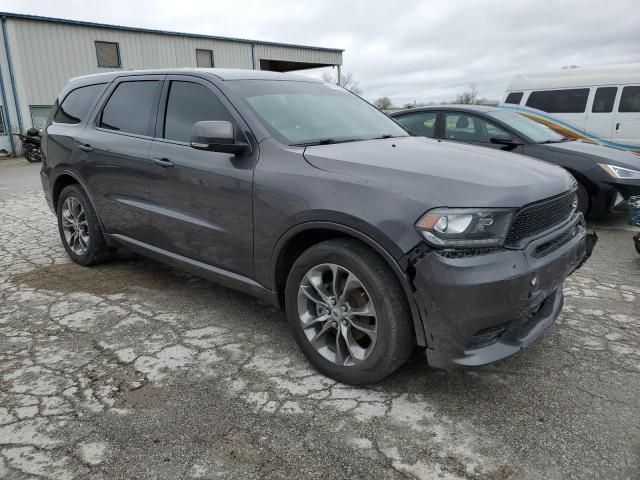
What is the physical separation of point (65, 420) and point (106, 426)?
23 centimetres

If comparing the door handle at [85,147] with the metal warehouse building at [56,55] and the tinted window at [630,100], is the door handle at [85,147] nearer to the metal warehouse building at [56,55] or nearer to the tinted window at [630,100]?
the tinted window at [630,100]

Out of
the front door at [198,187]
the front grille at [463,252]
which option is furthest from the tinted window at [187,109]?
the front grille at [463,252]

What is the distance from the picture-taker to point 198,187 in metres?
3.28

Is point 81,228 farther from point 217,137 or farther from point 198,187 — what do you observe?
point 217,137

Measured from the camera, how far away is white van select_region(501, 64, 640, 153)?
9.57 m

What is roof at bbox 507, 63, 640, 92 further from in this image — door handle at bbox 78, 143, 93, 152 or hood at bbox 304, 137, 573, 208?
door handle at bbox 78, 143, 93, 152

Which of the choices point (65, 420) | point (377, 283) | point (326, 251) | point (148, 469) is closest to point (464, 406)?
point (377, 283)

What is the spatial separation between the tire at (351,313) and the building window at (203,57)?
70.5ft

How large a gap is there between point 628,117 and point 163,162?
380 inches

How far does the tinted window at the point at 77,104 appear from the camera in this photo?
4.53m

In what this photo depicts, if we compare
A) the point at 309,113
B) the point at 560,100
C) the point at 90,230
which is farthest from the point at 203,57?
the point at 309,113

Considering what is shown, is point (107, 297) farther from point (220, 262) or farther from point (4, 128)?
point (4, 128)

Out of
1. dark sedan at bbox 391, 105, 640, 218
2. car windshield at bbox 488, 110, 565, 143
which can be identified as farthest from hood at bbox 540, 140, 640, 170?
car windshield at bbox 488, 110, 565, 143

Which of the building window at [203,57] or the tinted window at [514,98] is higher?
the building window at [203,57]
